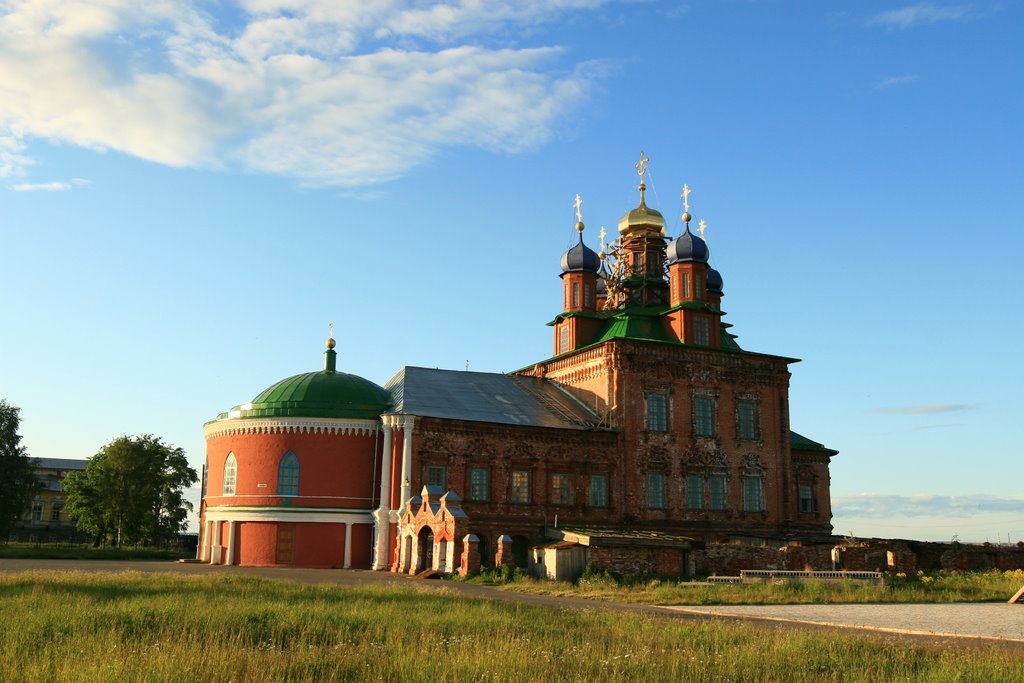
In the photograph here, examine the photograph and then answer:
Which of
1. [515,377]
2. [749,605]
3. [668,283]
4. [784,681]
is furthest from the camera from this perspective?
[668,283]

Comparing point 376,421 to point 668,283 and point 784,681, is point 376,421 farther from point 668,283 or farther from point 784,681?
point 784,681

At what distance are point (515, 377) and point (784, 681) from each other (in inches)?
1365

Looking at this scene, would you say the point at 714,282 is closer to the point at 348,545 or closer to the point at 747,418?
the point at 747,418

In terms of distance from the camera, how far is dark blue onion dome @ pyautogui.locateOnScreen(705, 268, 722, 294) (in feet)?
165

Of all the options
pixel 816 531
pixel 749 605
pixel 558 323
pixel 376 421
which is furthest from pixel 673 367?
pixel 749 605

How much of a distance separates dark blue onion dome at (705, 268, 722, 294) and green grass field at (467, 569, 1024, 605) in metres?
22.9

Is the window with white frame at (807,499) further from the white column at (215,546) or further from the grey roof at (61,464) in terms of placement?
the grey roof at (61,464)

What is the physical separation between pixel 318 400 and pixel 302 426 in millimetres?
1265

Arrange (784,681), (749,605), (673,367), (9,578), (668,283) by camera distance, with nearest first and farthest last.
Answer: (784,681) → (9,578) → (749,605) → (673,367) → (668,283)

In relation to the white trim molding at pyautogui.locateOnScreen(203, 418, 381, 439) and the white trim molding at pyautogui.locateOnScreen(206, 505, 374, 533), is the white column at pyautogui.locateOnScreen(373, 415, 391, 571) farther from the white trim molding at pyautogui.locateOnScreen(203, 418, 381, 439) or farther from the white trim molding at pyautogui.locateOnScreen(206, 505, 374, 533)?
the white trim molding at pyautogui.locateOnScreen(203, 418, 381, 439)

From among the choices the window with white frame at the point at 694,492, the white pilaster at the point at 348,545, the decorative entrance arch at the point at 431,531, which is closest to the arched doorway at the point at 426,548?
the decorative entrance arch at the point at 431,531

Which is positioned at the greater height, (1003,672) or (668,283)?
(668,283)

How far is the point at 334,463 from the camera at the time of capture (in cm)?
3694

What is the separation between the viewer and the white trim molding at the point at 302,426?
3697cm
